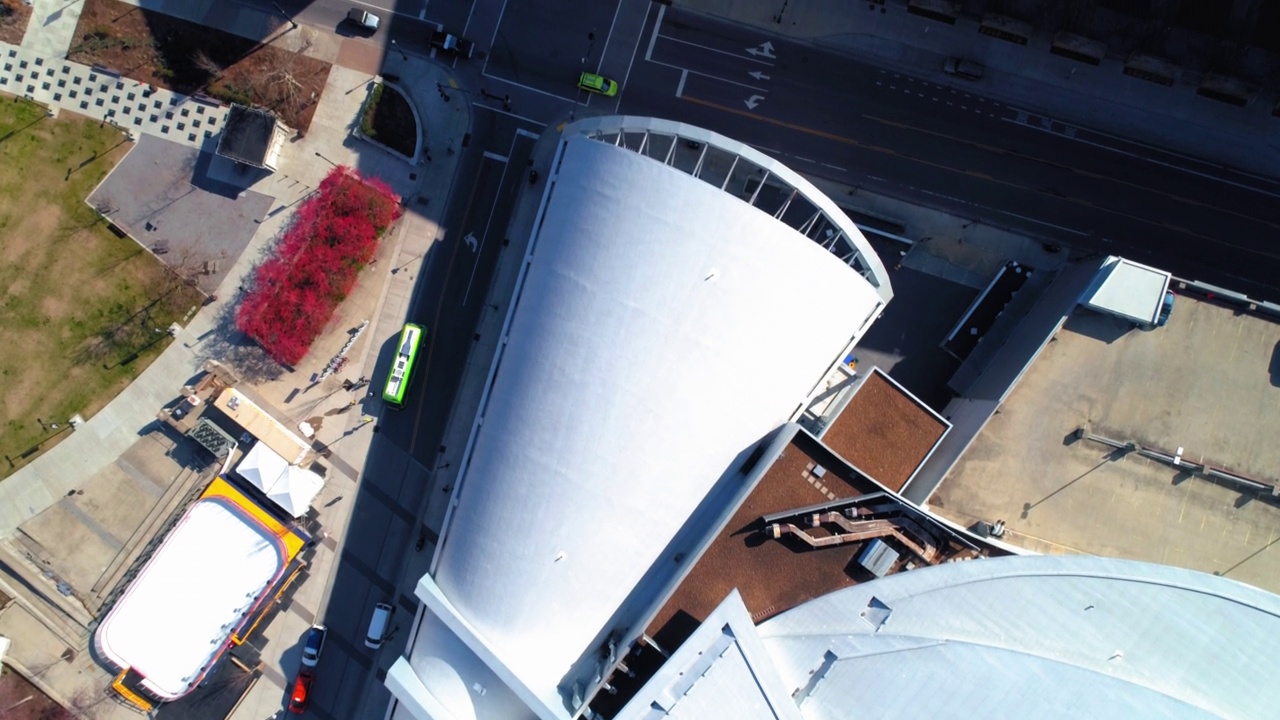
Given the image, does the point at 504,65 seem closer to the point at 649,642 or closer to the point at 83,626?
the point at 649,642

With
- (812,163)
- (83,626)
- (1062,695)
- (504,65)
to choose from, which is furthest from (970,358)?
(83,626)

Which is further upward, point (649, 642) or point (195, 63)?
point (195, 63)

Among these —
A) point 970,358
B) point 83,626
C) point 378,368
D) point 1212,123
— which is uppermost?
point 1212,123

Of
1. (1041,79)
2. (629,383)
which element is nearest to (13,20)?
(629,383)

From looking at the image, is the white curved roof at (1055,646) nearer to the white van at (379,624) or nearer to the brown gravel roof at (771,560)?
the brown gravel roof at (771,560)

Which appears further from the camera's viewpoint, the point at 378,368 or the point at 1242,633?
the point at 378,368

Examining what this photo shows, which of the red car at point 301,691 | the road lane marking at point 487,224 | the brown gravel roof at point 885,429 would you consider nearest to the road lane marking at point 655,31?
the road lane marking at point 487,224

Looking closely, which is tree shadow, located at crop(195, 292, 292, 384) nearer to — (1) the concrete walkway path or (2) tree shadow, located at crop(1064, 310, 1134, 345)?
(1) the concrete walkway path
